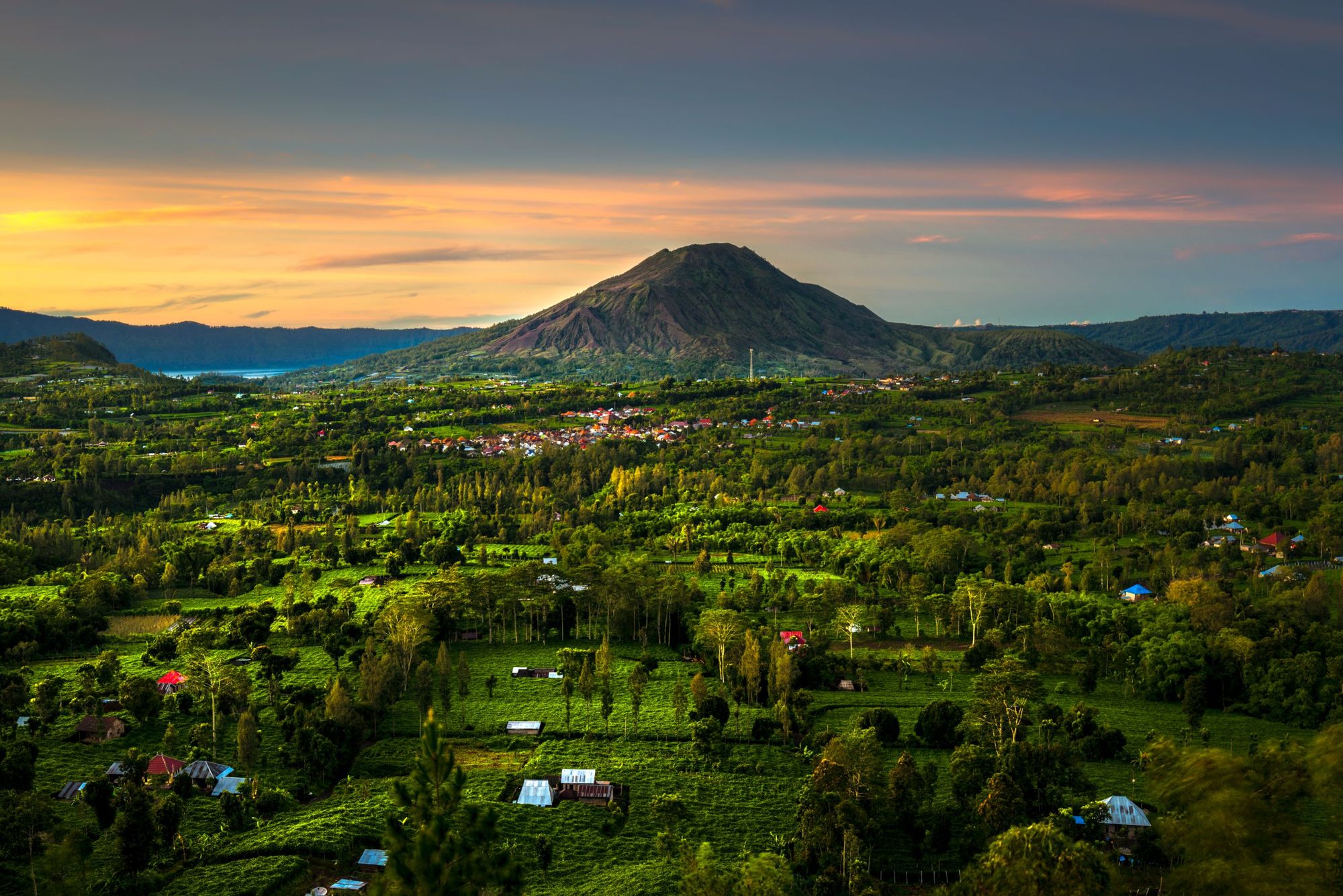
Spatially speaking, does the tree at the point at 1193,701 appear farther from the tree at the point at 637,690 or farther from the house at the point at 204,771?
the house at the point at 204,771

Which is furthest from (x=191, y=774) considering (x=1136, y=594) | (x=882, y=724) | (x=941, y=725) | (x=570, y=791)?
(x=1136, y=594)

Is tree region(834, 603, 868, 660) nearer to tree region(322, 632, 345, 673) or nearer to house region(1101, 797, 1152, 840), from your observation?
house region(1101, 797, 1152, 840)

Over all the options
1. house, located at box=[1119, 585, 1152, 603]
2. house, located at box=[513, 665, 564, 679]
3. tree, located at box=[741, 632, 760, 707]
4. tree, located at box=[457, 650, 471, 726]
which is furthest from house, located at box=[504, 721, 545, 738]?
house, located at box=[1119, 585, 1152, 603]

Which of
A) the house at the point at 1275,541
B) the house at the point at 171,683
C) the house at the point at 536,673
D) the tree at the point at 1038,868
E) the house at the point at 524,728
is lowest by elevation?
the house at the point at 536,673

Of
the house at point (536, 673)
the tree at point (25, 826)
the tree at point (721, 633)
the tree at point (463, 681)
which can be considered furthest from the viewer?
the house at point (536, 673)

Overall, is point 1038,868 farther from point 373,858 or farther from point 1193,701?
point 1193,701

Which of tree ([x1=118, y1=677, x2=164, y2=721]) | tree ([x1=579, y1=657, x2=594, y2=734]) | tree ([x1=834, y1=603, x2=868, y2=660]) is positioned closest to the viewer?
tree ([x1=118, y1=677, x2=164, y2=721])

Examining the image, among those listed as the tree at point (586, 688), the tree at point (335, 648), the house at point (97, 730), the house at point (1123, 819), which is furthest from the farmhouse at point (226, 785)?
the house at point (1123, 819)
